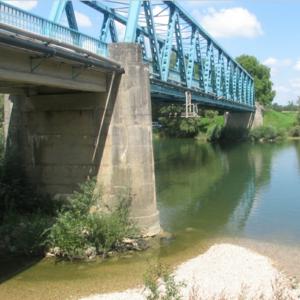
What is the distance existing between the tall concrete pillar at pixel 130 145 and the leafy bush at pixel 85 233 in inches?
74.1

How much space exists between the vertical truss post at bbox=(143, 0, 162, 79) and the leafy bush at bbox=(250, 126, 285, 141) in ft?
199

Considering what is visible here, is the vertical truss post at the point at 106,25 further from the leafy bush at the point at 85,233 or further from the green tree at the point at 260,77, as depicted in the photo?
the green tree at the point at 260,77

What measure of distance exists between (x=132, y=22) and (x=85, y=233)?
41.7 ft

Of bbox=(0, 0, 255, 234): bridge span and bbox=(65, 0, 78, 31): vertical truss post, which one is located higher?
bbox=(65, 0, 78, 31): vertical truss post

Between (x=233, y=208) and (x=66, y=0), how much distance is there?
15.3 m

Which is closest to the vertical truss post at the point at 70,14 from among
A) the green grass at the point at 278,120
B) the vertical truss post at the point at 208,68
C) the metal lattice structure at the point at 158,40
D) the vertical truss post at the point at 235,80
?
the metal lattice structure at the point at 158,40

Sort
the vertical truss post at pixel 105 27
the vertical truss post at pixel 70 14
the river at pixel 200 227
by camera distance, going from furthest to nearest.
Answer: the vertical truss post at pixel 105 27 → the vertical truss post at pixel 70 14 → the river at pixel 200 227

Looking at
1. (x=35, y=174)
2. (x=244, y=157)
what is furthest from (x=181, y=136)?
(x=35, y=174)

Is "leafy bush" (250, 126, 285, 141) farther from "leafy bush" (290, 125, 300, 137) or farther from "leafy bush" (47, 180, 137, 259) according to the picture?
"leafy bush" (47, 180, 137, 259)

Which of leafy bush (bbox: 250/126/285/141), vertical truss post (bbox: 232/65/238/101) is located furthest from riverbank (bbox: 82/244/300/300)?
leafy bush (bbox: 250/126/285/141)

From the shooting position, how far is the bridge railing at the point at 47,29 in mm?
15445

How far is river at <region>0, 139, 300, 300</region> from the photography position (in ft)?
52.4

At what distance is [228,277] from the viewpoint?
16.0m

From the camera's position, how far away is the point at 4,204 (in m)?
21.4
